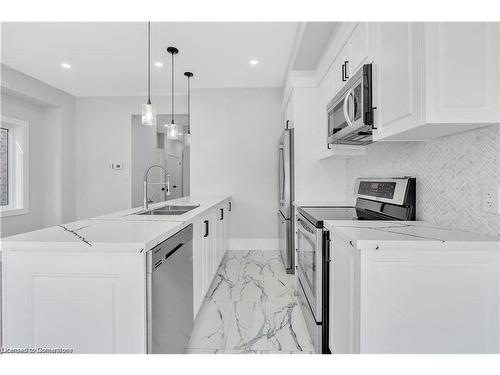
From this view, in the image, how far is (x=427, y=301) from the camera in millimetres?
941

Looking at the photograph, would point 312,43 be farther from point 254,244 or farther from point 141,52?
point 254,244

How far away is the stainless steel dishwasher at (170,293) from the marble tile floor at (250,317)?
31 cm

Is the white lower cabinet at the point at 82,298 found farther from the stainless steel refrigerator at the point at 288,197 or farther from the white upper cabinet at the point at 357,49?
the stainless steel refrigerator at the point at 288,197

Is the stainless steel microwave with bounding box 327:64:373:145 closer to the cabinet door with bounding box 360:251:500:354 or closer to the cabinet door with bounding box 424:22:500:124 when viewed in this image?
the cabinet door with bounding box 424:22:500:124

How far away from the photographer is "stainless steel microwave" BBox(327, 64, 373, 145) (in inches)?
54.9

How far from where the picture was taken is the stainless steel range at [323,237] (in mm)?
1440

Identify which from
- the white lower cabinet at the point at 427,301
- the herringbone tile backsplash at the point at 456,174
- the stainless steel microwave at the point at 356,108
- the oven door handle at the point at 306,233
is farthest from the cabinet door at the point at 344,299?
the stainless steel microwave at the point at 356,108

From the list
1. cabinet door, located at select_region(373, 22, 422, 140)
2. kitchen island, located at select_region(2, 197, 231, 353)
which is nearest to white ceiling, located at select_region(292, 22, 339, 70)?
cabinet door, located at select_region(373, 22, 422, 140)

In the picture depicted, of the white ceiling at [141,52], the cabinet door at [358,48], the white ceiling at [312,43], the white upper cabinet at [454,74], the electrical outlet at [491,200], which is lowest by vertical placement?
the electrical outlet at [491,200]

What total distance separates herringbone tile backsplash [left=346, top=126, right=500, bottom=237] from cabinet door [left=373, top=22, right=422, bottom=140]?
31 centimetres

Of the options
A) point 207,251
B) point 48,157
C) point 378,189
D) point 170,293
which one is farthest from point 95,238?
point 48,157

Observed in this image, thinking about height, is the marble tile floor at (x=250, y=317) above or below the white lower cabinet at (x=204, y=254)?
below
